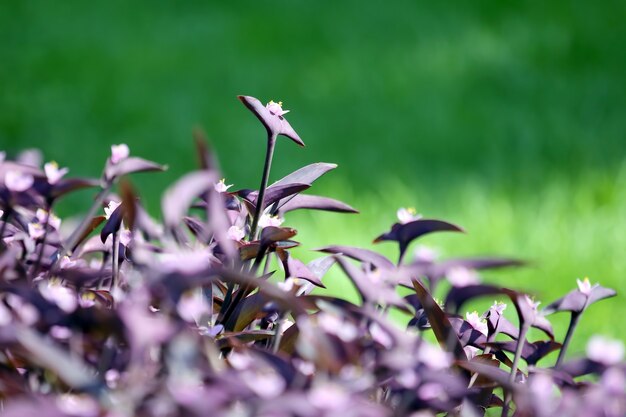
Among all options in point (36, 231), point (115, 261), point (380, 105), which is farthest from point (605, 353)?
point (380, 105)

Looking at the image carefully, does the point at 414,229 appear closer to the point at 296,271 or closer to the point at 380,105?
the point at 296,271

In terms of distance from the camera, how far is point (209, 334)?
800mm

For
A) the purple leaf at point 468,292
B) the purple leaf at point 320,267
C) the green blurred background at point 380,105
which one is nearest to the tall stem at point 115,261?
the purple leaf at point 320,267

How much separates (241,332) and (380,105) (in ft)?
9.64

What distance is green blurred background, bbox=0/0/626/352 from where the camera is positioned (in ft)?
8.89

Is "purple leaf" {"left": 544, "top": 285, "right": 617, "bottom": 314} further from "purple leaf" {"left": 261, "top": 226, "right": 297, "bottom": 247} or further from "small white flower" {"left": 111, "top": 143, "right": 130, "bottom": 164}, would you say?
"small white flower" {"left": 111, "top": 143, "right": 130, "bottom": 164}

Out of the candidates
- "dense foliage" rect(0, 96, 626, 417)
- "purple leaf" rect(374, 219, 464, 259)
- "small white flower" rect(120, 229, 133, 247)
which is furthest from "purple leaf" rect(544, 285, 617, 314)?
"small white flower" rect(120, 229, 133, 247)

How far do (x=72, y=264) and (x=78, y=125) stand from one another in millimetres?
2745

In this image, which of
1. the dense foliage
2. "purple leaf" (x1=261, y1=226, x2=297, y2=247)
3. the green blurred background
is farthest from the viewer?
the green blurred background

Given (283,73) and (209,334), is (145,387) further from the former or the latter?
(283,73)

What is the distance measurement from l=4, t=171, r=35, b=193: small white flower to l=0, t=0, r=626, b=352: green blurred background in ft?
5.57

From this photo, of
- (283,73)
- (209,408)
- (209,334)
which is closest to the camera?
(209,408)

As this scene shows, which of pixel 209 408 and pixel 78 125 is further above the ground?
pixel 209 408

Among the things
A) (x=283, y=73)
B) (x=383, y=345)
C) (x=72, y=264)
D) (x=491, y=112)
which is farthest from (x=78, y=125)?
(x=383, y=345)
